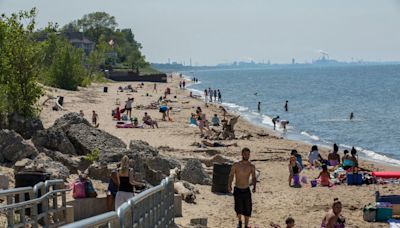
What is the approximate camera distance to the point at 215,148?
26000 millimetres

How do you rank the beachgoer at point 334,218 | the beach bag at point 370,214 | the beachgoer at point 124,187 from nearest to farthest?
the beachgoer at point 124,187, the beachgoer at point 334,218, the beach bag at point 370,214

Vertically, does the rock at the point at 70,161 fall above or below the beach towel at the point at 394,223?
above

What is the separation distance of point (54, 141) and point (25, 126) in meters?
2.79

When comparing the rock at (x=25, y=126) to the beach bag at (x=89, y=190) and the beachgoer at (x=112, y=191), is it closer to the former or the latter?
the beach bag at (x=89, y=190)

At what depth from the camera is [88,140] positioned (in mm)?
17516

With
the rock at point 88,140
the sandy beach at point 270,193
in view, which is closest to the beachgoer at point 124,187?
the sandy beach at point 270,193

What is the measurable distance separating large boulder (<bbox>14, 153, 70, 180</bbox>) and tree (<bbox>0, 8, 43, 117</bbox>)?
6918 mm

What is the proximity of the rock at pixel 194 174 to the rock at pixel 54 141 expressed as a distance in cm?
283

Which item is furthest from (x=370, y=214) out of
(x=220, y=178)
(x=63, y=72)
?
(x=63, y=72)

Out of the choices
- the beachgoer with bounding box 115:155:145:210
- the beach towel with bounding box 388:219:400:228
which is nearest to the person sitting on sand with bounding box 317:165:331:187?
the beach towel with bounding box 388:219:400:228

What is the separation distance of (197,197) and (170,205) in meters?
5.26

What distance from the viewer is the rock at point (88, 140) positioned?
1723cm

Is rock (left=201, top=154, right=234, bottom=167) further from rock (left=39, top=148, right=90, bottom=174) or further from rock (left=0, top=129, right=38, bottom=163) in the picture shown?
rock (left=0, top=129, right=38, bottom=163)

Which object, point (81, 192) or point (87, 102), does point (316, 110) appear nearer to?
point (87, 102)
